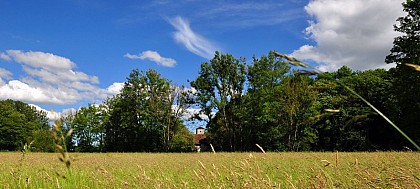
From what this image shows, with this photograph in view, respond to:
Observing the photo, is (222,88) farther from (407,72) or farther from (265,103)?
(407,72)

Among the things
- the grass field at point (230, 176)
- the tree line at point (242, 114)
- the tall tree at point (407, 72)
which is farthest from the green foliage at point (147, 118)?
the grass field at point (230, 176)

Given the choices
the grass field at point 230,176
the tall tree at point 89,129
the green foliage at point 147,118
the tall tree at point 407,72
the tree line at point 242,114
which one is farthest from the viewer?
the tall tree at point 89,129

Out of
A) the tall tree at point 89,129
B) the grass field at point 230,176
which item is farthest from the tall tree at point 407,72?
the tall tree at point 89,129

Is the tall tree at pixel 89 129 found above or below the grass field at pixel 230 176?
above

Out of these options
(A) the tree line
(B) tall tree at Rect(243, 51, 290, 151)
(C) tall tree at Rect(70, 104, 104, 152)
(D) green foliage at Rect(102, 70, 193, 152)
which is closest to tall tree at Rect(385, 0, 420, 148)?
(A) the tree line

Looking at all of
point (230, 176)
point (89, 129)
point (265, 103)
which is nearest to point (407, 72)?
point (265, 103)

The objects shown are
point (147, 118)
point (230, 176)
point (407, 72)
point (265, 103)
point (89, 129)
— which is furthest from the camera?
point (89, 129)

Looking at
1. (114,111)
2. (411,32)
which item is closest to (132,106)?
(114,111)

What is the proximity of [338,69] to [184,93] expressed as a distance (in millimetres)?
26139

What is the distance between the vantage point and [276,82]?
49.0 m

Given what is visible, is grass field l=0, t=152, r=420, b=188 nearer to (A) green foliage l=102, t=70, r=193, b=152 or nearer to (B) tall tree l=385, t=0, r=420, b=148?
(B) tall tree l=385, t=0, r=420, b=148

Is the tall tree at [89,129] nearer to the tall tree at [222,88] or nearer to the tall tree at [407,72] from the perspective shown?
the tall tree at [222,88]

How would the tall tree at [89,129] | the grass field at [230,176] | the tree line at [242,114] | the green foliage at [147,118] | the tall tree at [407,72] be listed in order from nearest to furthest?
the grass field at [230,176] → the tall tree at [407,72] → the tree line at [242,114] → the green foliage at [147,118] → the tall tree at [89,129]

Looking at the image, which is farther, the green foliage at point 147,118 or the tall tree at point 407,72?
the green foliage at point 147,118
